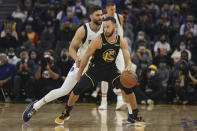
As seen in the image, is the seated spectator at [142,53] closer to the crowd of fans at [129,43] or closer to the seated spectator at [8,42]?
the crowd of fans at [129,43]

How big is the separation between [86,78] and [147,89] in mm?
5351

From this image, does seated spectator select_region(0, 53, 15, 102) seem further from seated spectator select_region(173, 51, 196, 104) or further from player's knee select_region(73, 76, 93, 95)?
player's knee select_region(73, 76, 93, 95)

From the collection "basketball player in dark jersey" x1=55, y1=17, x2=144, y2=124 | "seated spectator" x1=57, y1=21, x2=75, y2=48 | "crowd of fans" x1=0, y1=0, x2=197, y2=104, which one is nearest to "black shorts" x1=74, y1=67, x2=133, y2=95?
"basketball player in dark jersey" x1=55, y1=17, x2=144, y2=124

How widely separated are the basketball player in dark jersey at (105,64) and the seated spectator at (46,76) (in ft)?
15.8

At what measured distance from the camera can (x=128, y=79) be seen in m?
6.09

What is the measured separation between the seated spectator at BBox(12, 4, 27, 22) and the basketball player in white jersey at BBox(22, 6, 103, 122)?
880cm

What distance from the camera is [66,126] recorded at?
6324mm

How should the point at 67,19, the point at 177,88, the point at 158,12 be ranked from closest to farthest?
the point at 177,88 → the point at 67,19 → the point at 158,12

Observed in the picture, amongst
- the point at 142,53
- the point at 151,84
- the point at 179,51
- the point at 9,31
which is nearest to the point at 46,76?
the point at 151,84

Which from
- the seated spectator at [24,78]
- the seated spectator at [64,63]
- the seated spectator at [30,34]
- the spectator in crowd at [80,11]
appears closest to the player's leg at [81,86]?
the seated spectator at [24,78]

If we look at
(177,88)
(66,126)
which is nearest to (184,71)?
(177,88)

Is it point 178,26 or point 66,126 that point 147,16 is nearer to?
point 178,26

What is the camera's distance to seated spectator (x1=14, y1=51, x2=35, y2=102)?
1144 cm

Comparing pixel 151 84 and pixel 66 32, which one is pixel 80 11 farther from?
pixel 151 84
